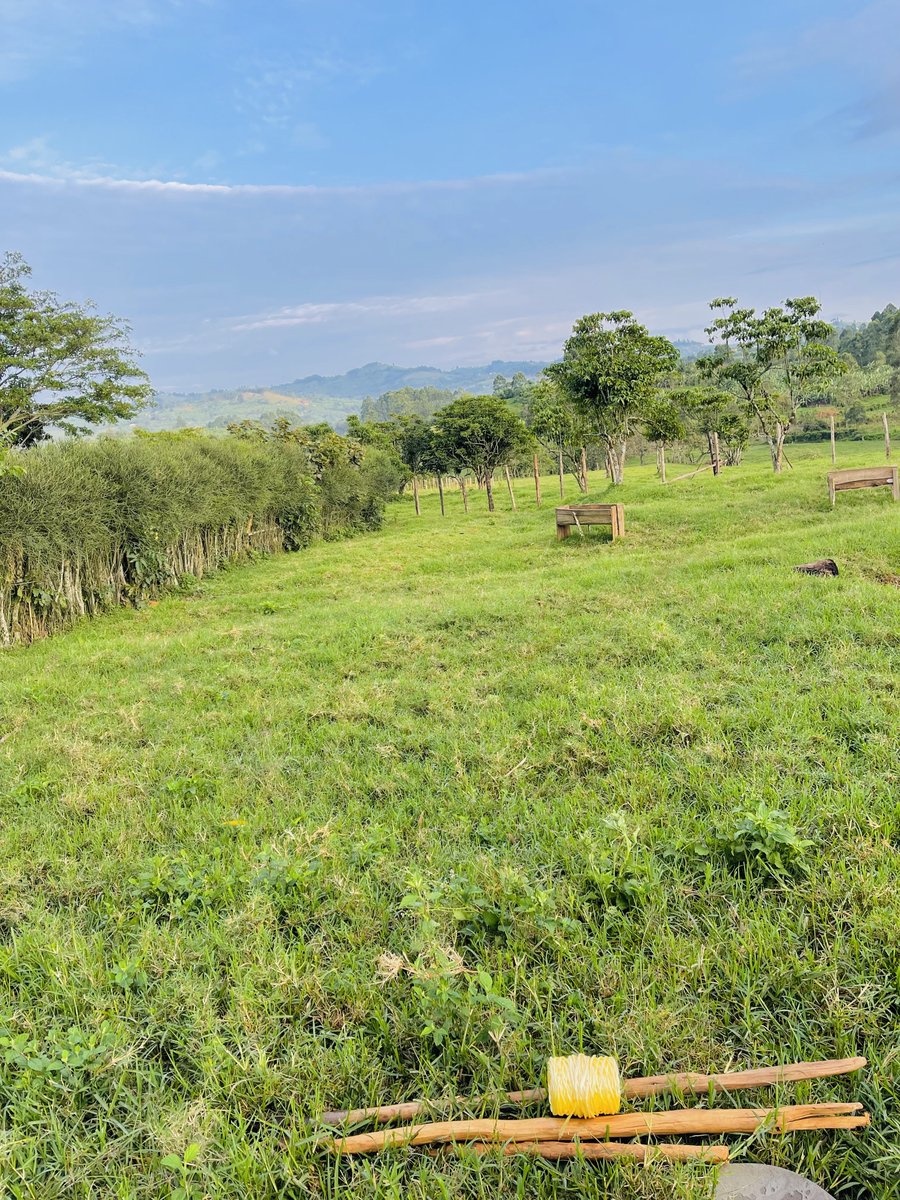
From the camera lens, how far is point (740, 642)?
5.02 metres

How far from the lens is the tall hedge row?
905 centimetres

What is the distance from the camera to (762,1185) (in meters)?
1.33

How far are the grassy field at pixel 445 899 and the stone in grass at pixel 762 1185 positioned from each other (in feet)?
0.19

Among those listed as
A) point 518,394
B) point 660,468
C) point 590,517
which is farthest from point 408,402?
point 590,517

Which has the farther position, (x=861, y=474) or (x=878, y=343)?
(x=878, y=343)

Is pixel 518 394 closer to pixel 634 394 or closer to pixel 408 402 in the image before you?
pixel 634 394

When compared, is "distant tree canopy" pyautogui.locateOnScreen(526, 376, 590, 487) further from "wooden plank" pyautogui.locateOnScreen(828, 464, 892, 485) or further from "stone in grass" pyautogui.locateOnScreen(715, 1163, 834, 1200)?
"stone in grass" pyautogui.locateOnScreen(715, 1163, 834, 1200)

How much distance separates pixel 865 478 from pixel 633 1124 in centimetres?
1312

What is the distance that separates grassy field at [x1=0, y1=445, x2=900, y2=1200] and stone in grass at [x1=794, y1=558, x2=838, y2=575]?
1240 mm

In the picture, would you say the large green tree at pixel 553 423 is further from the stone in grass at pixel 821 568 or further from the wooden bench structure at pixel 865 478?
the stone in grass at pixel 821 568

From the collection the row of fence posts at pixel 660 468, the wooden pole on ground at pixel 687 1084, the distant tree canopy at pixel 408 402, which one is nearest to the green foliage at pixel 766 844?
the wooden pole on ground at pixel 687 1084

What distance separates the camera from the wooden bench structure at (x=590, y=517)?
12180 mm

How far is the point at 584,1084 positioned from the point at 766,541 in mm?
9290

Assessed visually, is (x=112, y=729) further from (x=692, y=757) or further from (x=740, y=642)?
(x=740, y=642)
